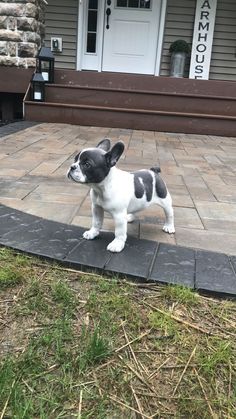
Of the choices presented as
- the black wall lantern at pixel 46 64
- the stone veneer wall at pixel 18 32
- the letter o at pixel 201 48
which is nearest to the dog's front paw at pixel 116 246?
the black wall lantern at pixel 46 64

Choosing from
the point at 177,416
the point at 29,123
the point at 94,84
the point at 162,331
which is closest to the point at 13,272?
the point at 162,331

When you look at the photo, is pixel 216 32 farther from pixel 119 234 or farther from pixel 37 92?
pixel 119 234

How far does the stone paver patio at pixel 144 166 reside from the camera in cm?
243

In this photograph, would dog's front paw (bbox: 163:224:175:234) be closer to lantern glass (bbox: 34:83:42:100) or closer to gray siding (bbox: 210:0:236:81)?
lantern glass (bbox: 34:83:42:100)

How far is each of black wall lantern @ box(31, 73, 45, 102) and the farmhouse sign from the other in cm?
301

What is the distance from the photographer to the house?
657 centimetres

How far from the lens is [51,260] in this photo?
1919mm

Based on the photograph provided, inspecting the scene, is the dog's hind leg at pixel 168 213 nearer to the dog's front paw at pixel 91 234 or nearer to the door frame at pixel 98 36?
the dog's front paw at pixel 91 234

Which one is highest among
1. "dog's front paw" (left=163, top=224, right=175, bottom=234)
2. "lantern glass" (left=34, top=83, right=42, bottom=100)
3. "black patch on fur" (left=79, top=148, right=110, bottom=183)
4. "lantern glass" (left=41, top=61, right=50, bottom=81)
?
"lantern glass" (left=41, top=61, right=50, bottom=81)

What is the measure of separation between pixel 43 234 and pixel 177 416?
3.95 feet

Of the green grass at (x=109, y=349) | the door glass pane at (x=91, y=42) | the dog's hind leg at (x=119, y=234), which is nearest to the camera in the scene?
the green grass at (x=109, y=349)

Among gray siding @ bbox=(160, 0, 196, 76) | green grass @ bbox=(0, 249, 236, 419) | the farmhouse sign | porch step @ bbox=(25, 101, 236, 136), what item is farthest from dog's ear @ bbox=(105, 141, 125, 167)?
gray siding @ bbox=(160, 0, 196, 76)

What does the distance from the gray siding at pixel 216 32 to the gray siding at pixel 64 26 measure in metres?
1.70

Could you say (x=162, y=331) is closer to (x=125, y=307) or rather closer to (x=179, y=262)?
(x=125, y=307)
